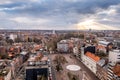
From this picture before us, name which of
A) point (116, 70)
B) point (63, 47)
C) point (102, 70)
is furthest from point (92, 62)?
point (63, 47)

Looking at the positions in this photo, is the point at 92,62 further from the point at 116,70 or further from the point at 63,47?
the point at 63,47

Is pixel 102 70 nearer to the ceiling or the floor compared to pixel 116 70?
nearer to the floor

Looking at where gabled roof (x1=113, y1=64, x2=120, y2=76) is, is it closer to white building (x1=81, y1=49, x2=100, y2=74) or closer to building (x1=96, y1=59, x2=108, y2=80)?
building (x1=96, y1=59, x2=108, y2=80)

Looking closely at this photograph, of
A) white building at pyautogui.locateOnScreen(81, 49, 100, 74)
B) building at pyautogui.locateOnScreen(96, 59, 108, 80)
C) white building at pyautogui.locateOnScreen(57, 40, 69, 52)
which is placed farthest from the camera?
white building at pyautogui.locateOnScreen(57, 40, 69, 52)

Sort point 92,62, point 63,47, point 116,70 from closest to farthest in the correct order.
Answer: point 116,70
point 92,62
point 63,47

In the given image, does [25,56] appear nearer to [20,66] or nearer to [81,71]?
[20,66]

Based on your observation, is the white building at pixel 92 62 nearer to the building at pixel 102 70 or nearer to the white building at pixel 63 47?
the building at pixel 102 70

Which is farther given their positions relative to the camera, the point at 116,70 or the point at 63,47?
the point at 63,47

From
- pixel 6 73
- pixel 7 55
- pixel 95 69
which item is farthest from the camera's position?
pixel 7 55

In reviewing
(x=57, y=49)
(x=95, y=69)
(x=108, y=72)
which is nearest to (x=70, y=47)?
(x=57, y=49)

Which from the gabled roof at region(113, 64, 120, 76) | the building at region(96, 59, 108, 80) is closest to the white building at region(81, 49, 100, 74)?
the building at region(96, 59, 108, 80)

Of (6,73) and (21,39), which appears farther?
(21,39)
